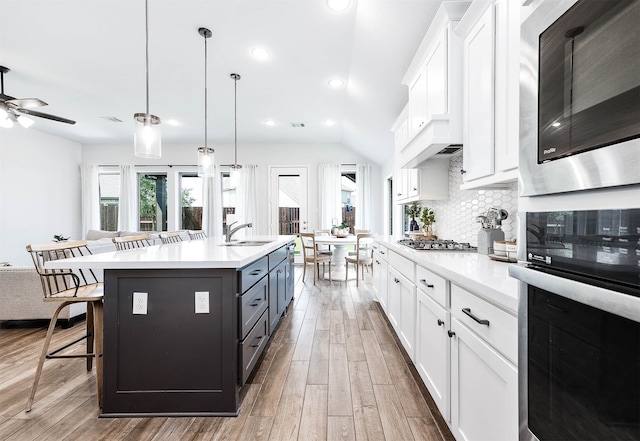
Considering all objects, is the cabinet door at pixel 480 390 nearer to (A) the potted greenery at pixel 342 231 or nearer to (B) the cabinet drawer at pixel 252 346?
(B) the cabinet drawer at pixel 252 346

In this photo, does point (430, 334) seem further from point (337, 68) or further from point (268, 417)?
point (337, 68)

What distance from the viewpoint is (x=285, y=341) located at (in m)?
2.64

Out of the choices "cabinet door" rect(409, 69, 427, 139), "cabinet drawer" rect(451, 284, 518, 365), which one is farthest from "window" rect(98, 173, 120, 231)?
"cabinet drawer" rect(451, 284, 518, 365)

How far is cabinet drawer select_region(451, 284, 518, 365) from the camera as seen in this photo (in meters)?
0.90

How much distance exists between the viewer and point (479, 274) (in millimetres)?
1223

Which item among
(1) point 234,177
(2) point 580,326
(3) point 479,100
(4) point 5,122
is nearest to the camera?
(2) point 580,326

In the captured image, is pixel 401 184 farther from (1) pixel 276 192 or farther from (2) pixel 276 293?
(1) pixel 276 192

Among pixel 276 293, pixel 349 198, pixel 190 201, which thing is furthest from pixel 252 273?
pixel 190 201

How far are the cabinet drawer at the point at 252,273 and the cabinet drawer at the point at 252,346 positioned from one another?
0.31 m

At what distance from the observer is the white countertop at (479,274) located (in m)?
0.94

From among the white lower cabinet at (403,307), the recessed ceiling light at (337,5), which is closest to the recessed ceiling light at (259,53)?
the recessed ceiling light at (337,5)

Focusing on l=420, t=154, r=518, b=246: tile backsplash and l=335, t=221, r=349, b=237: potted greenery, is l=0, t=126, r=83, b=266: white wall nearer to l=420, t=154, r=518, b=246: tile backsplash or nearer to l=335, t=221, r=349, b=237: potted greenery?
l=335, t=221, r=349, b=237: potted greenery

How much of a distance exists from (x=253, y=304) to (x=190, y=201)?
5674mm

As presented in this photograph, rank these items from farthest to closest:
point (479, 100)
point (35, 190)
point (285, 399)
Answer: point (35, 190), point (285, 399), point (479, 100)
